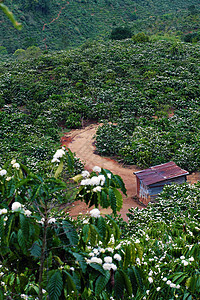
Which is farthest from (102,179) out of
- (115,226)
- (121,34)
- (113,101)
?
(121,34)

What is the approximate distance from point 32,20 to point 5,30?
406 centimetres

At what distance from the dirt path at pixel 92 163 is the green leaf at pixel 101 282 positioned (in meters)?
5.84

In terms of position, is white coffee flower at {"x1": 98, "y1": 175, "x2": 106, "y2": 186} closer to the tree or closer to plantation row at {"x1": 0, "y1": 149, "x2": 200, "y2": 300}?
plantation row at {"x1": 0, "y1": 149, "x2": 200, "y2": 300}

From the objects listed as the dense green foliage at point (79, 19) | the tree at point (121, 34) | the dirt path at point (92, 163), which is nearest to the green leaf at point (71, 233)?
the dirt path at point (92, 163)

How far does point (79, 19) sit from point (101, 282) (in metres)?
44.9

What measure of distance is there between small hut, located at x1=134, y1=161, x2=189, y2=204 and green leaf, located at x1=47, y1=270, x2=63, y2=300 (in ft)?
22.6

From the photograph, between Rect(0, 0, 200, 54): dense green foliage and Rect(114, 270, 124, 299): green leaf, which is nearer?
Rect(114, 270, 124, 299): green leaf

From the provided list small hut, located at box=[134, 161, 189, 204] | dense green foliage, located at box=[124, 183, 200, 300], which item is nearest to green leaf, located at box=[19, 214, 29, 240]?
dense green foliage, located at box=[124, 183, 200, 300]

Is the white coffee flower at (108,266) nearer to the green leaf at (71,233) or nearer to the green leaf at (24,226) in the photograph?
the green leaf at (71,233)

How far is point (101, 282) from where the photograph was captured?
2.20 m

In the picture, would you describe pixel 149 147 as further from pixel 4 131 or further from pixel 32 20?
pixel 32 20

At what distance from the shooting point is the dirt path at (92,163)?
9109 millimetres

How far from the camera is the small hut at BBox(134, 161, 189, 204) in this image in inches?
350

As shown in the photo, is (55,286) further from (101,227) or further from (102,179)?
(102,179)
